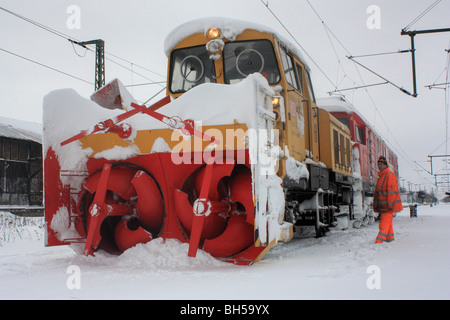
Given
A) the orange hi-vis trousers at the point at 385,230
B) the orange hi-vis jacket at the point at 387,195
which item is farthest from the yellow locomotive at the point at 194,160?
the orange hi-vis jacket at the point at 387,195

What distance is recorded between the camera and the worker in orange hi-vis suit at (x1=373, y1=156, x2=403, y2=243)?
22.2 ft

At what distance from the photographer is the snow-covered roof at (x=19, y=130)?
1884 cm

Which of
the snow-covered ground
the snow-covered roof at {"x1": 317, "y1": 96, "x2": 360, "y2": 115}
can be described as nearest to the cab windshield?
the snow-covered ground

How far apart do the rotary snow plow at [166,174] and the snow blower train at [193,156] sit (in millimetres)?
12

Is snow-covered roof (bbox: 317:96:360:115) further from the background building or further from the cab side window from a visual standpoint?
the background building

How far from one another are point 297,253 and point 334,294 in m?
2.56

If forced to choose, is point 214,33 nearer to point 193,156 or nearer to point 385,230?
point 193,156

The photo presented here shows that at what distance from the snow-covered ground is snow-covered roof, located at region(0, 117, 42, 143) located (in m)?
15.0

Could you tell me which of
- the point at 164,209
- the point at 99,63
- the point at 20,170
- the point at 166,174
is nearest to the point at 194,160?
the point at 166,174

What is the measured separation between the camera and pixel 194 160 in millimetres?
4582

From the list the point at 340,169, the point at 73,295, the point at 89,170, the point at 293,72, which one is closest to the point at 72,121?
the point at 89,170

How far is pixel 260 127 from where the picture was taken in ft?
14.0

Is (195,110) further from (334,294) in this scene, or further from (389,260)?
(389,260)

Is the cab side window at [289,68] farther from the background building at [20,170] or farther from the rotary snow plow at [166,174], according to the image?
the background building at [20,170]
